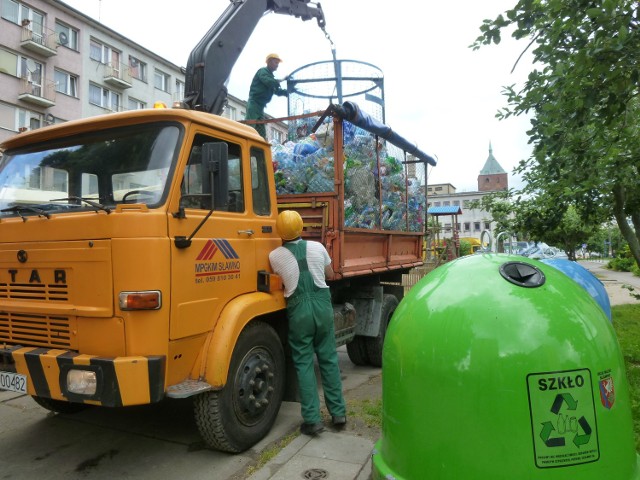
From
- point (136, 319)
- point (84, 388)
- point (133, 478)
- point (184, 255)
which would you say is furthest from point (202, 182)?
point (133, 478)

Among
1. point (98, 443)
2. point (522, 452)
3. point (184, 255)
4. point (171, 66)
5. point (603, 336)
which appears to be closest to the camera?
point (522, 452)

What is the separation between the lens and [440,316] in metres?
1.97

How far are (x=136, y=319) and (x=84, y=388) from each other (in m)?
0.54

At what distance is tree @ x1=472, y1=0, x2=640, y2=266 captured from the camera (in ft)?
11.3

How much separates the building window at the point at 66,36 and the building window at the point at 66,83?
1603 millimetres

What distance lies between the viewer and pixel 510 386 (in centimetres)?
175

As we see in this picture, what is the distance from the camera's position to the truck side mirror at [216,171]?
3.35 meters

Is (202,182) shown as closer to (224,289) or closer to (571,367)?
(224,289)

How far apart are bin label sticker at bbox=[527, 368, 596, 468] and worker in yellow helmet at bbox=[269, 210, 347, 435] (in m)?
2.55

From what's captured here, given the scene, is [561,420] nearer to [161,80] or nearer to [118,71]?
[118,71]

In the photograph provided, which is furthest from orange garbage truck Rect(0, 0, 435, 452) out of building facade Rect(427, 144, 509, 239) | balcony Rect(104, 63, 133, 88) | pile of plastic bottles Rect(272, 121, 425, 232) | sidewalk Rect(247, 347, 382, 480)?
building facade Rect(427, 144, 509, 239)

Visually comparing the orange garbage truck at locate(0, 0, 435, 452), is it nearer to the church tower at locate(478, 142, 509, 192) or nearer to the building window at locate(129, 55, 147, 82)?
the building window at locate(129, 55, 147, 82)

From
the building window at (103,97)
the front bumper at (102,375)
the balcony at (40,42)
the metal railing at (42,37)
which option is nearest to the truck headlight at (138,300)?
the front bumper at (102,375)

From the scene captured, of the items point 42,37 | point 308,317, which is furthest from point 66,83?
point 308,317
